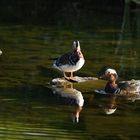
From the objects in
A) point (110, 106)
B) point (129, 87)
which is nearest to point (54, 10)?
point (129, 87)

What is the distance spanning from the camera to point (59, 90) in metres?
Answer: 15.2

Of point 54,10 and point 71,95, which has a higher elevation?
point 54,10

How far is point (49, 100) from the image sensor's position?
14.0 m

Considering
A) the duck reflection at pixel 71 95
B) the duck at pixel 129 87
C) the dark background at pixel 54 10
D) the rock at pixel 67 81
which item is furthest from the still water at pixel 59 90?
the dark background at pixel 54 10

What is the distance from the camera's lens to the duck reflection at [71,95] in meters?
13.4

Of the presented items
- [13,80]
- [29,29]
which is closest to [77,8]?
[29,29]

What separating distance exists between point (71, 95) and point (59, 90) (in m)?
0.55

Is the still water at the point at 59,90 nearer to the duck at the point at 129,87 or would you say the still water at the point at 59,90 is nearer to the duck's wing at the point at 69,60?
the duck's wing at the point at 69,60

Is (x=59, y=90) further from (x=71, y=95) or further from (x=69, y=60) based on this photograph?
(x=69, y=60)

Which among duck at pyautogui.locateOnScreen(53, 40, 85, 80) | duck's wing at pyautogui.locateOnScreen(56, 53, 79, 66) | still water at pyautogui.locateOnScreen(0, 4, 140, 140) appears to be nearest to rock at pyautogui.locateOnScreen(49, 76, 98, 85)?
duck at pyautogui.locateOnScreen(53, 40, 85, 80)

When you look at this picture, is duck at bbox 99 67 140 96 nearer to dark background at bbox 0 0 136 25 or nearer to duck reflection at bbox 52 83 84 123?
duck reflection at bbox 52 83 84 123

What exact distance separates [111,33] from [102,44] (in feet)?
10.6

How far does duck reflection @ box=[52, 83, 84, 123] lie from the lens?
13375 millimetres

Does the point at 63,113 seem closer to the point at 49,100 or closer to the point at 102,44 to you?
the point at 49,100
